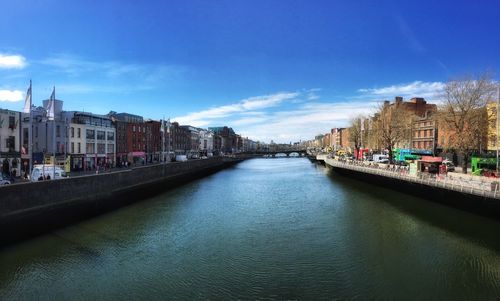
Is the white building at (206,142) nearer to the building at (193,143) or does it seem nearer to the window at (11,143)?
the building at (193,143)

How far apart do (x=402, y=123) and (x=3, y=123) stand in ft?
226

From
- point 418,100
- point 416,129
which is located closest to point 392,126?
point 416,129

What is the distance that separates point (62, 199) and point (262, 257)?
19.8 metres

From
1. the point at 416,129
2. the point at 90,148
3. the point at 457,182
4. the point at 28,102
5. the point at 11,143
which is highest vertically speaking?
the point at 416,129

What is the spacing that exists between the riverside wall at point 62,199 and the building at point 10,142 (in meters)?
13.1

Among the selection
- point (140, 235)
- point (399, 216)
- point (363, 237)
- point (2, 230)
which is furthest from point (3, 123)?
point (399, 216)

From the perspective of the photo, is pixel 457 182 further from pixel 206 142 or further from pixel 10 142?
pixel 206 142

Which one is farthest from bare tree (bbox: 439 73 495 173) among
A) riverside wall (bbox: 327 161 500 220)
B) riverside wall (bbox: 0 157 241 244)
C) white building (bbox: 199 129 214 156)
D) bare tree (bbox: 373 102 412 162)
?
white building (bbox: 199 129 214 156)

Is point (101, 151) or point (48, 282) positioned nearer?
point (48, 282)

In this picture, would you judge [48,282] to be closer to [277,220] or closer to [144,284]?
[144,284]

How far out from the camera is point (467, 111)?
152ft

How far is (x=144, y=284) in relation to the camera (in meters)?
17.1

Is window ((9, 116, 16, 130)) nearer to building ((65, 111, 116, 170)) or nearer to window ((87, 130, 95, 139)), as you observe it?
building ((65, 111, 116, 170))

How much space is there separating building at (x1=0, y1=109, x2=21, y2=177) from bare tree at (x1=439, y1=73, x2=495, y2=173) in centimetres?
5477
